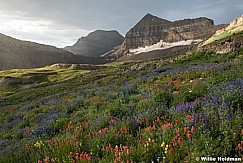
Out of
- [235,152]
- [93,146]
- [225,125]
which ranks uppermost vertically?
[225,125]

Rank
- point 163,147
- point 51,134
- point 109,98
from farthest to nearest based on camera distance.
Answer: point 109,98 < point 51,134 < point 163,147

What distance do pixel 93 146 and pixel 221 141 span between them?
2.63 meters

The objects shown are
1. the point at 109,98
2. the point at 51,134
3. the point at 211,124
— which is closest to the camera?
the point at 211,124

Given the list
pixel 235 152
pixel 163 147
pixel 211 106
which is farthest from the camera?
pixel 211 106

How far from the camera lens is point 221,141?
385 centimetres

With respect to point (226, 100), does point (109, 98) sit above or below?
below

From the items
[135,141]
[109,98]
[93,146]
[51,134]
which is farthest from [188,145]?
[109,98]

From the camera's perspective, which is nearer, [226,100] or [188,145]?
[188,145]

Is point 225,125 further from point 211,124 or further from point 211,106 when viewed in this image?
point 211,106

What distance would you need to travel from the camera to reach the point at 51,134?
7.84 meters

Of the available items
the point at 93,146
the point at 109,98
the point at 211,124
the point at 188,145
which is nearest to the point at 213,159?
the point at 188,145

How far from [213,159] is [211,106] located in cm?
214

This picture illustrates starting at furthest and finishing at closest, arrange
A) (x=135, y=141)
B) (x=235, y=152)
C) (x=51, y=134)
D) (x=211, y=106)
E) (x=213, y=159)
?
(x=51, y=134), (x=211, y=106), (x=135, y=141), (x=235, y=152), (x=213, y=159)

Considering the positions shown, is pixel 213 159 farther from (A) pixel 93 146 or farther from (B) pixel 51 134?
(B) pixel 51 134
